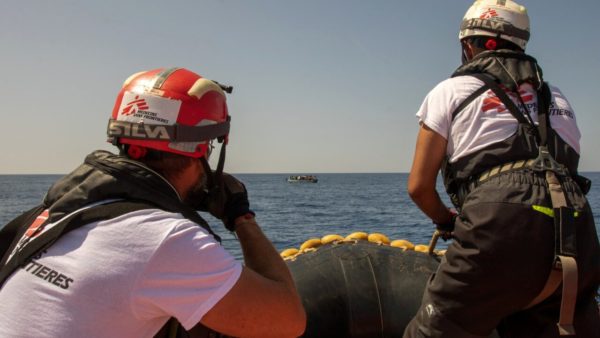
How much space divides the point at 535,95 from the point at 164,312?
6.86ft

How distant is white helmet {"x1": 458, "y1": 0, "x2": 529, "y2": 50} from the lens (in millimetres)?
3002

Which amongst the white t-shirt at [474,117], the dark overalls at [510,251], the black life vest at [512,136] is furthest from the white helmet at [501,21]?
the dark overalls at [510,251]

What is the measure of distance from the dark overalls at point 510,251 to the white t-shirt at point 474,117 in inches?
2.3

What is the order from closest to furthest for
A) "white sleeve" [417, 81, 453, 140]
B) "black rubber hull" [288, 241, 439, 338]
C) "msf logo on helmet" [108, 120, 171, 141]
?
"msf logo on helmet" [108, 120, 171, 141] < "white sleeve" [417, 81, 453, 140] < "black rubber hull" [288, 241, 439, 338]

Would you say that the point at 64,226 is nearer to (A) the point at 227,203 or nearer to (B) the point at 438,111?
(A) the point at 227,203

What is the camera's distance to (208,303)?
1.91 meters

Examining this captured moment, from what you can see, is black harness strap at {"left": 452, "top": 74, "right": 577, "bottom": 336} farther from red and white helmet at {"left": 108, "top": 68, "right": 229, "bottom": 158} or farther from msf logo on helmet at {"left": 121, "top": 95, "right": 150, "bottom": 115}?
msf logo on helmet at {"left": 121, "top": 95, "right": 150, "bottom": 115}

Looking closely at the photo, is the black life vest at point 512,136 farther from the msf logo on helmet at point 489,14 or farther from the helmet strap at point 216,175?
the helmet strap at point 216,175

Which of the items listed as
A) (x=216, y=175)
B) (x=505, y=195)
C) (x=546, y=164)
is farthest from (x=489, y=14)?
(x=216, y=175)

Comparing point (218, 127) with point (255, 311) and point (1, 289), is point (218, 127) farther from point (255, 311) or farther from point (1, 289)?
point (1, 289)

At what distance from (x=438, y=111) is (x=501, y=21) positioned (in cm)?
63

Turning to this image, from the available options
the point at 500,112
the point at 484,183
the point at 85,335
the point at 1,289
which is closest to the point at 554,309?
the point at 484,183

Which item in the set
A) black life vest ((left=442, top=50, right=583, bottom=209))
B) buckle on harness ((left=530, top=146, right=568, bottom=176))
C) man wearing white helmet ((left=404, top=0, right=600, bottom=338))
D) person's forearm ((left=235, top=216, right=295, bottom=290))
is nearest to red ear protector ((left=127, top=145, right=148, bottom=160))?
person's forearm ((left=235, top=216, right=295, bottom=290))

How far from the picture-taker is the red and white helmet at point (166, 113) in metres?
2.28
